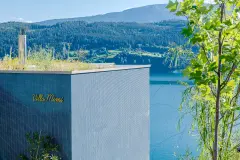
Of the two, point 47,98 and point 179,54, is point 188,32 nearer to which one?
point 179,54

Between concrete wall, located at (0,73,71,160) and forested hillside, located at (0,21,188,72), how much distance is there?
24.2 feet

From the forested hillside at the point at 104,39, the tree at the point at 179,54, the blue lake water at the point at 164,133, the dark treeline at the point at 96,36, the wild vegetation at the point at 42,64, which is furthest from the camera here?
the dark treeline at the point at 96,36

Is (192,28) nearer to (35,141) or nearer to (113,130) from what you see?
(35,141)

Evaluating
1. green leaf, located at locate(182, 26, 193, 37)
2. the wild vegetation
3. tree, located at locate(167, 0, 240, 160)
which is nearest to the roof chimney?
the wild vegetation

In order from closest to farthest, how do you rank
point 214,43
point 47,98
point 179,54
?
point 214,43 < point 179,54 < point 47,98

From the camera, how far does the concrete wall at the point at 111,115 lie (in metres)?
6.88

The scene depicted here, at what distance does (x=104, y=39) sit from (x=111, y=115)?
68.5 feet

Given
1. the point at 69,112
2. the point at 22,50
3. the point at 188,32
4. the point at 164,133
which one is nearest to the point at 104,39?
the point at 164,133

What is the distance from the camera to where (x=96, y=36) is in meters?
27.7

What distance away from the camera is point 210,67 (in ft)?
6.91

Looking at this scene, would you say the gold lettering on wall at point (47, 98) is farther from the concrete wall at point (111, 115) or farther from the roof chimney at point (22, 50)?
the roof chimney at point (22, 50)

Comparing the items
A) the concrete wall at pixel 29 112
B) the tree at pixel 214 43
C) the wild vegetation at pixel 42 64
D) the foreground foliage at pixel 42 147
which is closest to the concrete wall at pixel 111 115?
the concrete wall at pixel 29 112

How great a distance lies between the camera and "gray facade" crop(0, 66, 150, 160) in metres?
6.66

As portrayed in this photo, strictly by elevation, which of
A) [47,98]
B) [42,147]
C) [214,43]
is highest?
[214,43]
